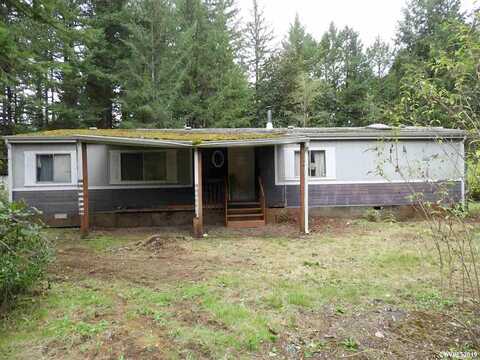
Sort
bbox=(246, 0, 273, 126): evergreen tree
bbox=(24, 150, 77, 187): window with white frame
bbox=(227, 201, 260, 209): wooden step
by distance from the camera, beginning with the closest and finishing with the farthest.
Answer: bbox=(24, 150, 77, 187): window with white frame, bbox=(227, 201, 260, 209): wooden step, bbox=(246, 0, 273, 126): evergreen tree

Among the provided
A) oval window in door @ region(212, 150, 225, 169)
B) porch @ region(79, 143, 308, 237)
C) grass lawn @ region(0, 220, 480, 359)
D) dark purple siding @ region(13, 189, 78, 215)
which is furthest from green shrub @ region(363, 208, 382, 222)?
dark purple siding @ region(13, 189, 78, 215)

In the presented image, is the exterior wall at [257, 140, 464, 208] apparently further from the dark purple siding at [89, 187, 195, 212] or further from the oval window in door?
the dark purple siding at [89, 187, 195, 212]

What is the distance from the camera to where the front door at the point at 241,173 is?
10758 millimetres

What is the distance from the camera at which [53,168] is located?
30.6 feet

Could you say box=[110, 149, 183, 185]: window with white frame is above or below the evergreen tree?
below

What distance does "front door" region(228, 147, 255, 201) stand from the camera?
35.3 ft

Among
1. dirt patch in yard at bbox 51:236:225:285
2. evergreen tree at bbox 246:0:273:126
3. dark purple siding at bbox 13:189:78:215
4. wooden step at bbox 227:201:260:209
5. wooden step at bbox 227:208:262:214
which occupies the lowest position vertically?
dirt patch in yard at bbox 51:236:225:285

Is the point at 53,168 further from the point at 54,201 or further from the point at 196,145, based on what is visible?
the point at 196,145

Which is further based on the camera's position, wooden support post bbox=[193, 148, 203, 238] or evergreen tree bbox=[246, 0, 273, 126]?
evergreen tree bbox=[246, 0, 273, 126]

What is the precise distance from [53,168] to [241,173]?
5.73 metres

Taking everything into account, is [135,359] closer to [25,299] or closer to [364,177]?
[25,299]

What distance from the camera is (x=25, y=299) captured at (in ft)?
13.0

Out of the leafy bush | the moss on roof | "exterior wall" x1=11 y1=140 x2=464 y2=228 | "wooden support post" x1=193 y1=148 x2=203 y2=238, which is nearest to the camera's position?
the leafy bush

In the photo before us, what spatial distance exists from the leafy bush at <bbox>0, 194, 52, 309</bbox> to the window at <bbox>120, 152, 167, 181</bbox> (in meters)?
6.00
